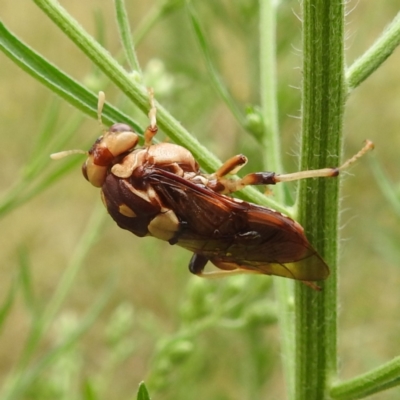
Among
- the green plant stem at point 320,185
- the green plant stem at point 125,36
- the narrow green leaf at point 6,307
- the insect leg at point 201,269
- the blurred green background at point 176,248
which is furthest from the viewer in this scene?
the blurred green background at point 176,248

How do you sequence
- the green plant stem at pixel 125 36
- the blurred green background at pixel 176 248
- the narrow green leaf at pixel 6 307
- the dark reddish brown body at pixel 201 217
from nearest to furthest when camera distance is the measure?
the green plant stem at pixel 125 36 < the dark reddish brown body at pixel 201 217 < the narrow green leaf at pixel 6 307 < the blurred green background at pixel 176 248

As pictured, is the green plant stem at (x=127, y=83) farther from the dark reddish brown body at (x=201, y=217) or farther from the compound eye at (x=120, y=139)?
the compound eye at (x=120, y=139)

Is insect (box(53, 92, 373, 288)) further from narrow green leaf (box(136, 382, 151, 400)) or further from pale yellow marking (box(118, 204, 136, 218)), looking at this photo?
narrow green leaf (box(136, 382, 151, 400))

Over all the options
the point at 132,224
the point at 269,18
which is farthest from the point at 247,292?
the point at 269,18

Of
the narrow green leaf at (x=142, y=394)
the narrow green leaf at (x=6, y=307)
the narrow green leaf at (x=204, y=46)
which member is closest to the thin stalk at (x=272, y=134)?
the narrow green leaf at (x=204, y=46)

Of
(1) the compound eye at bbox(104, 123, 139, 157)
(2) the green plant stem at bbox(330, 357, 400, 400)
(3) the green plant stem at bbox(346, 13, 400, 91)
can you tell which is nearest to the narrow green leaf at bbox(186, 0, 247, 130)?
(1) the compound eye at bbox(104, 123, 139, 157)

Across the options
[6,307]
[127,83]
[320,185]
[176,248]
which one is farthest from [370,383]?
Answer: [176,248]

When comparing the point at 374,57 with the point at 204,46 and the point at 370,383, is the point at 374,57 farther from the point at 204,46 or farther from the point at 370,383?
the point at 370,383

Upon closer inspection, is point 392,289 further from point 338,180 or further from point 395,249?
point 338,180
